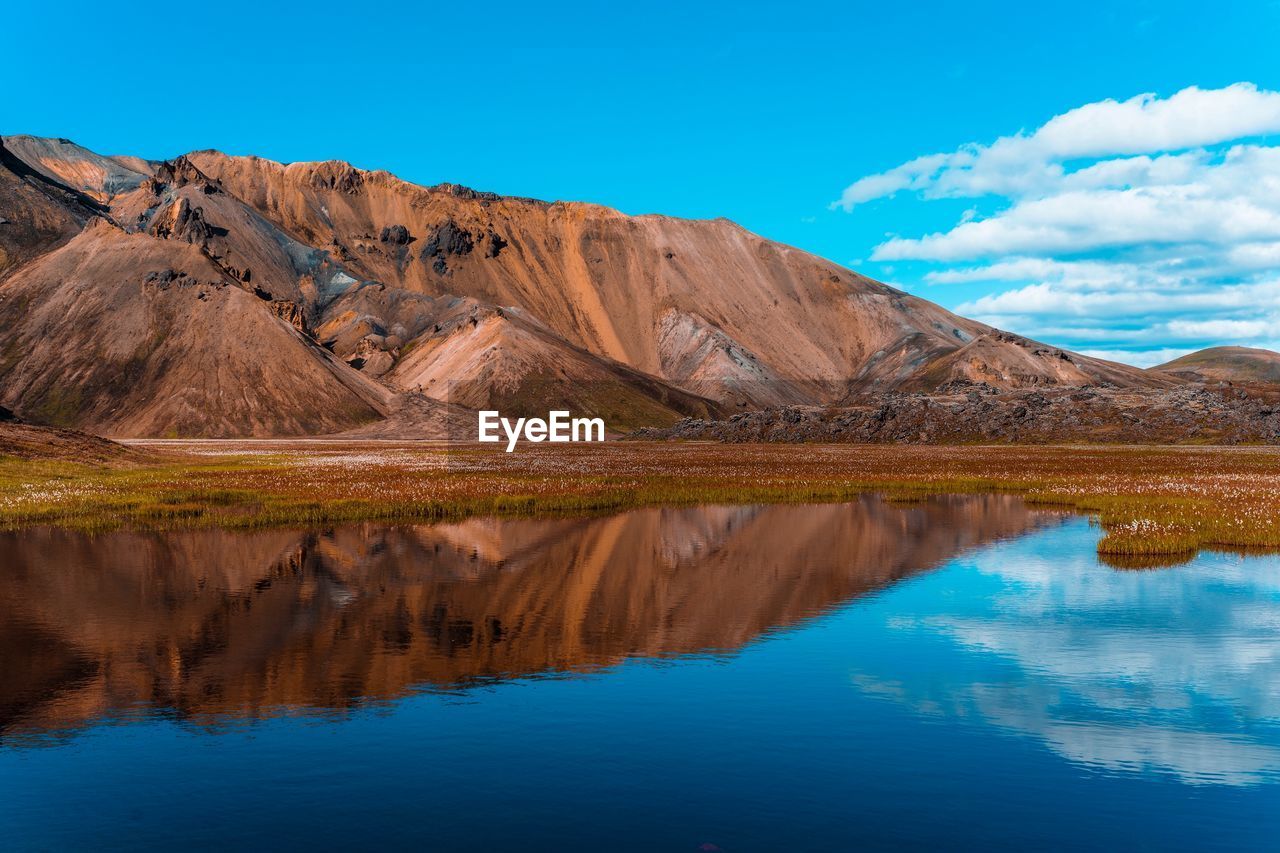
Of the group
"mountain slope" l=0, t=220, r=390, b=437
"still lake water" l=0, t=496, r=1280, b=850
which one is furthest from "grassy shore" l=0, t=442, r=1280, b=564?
"mountain slope" l=0, t=220, r=390, b=437

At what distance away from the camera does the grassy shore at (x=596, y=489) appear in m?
43.5

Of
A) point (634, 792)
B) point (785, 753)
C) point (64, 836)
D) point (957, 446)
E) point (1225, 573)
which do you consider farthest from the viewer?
point (957, 446)

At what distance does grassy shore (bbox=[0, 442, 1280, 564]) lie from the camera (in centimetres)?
4350

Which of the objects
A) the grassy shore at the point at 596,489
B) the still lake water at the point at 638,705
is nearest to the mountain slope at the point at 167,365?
the grassy shore at the point at 596,489

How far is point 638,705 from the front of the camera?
17.6 m

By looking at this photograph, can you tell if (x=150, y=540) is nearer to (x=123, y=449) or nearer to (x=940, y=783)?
(x=940, y=783)

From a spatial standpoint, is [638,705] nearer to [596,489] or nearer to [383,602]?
[383,602]

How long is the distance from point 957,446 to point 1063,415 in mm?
19126

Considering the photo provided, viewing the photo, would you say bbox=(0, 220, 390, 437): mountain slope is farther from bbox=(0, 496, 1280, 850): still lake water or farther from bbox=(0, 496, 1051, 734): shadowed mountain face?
bbox=(0, 496, 1280, 850): still lake water

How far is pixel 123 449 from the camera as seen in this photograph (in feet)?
283

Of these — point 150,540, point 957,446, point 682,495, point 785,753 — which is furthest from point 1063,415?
point 785,753

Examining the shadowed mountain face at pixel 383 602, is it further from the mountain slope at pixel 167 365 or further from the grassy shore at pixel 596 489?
the mountain slope at pixel 167 365

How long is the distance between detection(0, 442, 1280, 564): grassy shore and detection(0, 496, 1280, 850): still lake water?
10.6m

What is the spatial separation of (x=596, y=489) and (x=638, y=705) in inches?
1682
